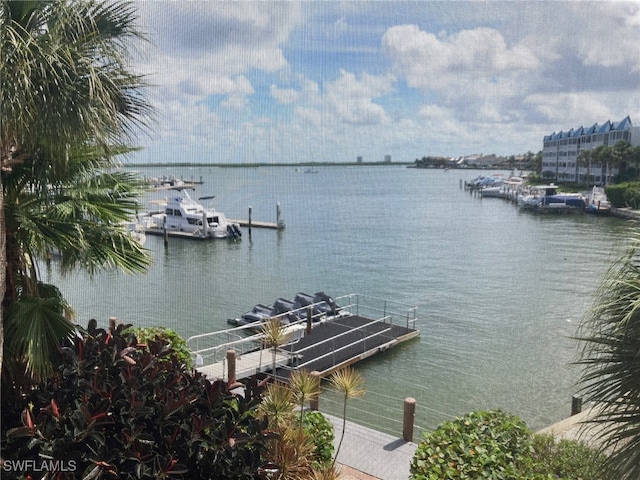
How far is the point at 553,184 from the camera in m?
12.0

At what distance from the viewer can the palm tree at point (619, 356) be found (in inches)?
56.1

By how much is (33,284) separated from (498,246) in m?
14.0

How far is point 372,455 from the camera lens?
11.0ft

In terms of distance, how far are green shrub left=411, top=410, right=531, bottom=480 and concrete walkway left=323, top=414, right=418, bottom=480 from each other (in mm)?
839

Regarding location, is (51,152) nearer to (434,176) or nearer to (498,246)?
(498,246)

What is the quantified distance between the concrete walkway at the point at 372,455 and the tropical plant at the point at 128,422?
1272 millimetres

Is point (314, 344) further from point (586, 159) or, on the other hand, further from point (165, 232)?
point (165, 232)

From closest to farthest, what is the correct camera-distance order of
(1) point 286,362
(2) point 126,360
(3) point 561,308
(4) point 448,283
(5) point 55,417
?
(5) point 55,417 < (2) point 126,360 < (1) point 286,362 < (3) point 561,308 < (4) point 448,283

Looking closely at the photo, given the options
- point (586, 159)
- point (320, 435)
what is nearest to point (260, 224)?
point (586, 159)

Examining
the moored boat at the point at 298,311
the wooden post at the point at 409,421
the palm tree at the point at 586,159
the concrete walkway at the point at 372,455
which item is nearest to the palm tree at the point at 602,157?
the palm tree at the point at 586,159

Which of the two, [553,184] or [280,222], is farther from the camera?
[280,222]

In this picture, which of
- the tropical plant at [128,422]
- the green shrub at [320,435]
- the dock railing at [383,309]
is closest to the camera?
the tropical plant at [128,422]

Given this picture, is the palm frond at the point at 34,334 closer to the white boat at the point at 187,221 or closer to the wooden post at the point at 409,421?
the wooden post at the point at 409,421

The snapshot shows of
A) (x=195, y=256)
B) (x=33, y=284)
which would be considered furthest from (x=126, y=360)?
(x=195, y=256)
